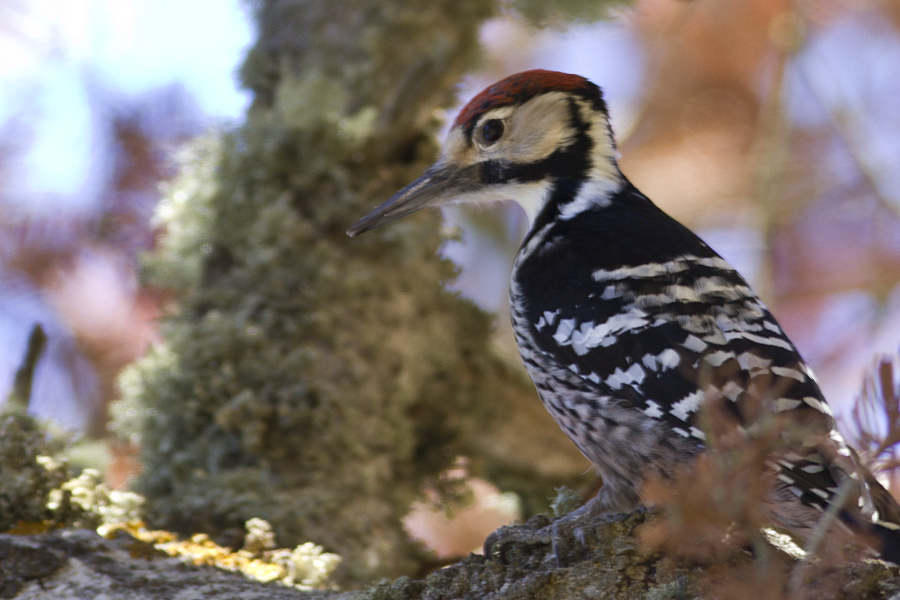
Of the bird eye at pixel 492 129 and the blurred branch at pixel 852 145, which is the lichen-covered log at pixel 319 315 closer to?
the bird eye at pixel 492 129

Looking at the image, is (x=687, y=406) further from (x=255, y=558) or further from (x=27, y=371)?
(x=27, y=371)

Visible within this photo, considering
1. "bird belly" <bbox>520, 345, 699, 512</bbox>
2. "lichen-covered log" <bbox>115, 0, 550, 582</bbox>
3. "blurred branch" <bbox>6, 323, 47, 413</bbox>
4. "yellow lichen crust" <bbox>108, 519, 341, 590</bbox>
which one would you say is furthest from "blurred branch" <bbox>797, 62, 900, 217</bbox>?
"blurred branch" <bbox>6, 323, 47, 413</bbox>

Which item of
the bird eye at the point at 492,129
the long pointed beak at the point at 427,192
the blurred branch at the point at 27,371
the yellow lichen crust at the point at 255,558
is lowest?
the yellow lichen crust at the point at 255,558

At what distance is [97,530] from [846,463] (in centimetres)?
132

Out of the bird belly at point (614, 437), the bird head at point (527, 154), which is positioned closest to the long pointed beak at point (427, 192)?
the bird head at point (527, 154)

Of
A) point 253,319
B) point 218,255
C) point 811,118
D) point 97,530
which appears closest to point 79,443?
point 97,530

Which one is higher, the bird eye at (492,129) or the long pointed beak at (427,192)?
the bird eye at (492,129)

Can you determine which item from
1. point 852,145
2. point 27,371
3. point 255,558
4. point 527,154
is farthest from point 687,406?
point 852,145

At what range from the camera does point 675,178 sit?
3.58m

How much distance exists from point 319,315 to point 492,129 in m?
0.72

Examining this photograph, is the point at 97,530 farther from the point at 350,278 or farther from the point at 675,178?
the point at 675,178

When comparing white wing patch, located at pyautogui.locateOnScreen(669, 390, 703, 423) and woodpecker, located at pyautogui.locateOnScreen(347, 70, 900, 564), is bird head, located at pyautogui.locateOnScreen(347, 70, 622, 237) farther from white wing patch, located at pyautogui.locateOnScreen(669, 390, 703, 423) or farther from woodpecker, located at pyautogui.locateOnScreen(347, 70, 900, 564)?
white wing patch, located at pyautogui.locateOnScreen(669, 390, 703, 423)

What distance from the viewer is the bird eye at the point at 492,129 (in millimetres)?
1708

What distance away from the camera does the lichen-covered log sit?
190 centimetres
